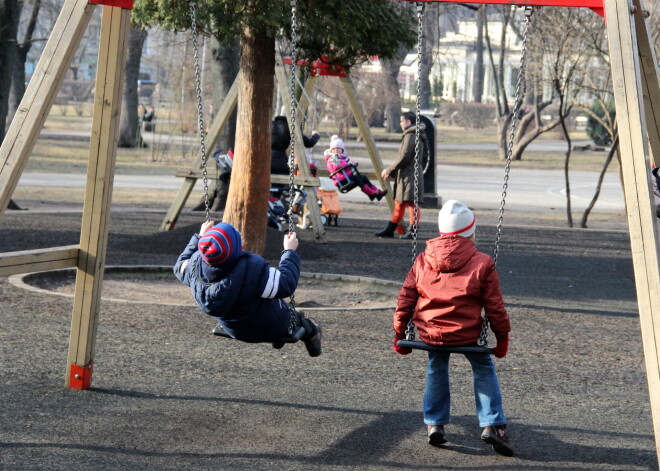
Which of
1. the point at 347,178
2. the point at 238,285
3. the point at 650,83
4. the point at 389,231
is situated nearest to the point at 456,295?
the point at 238,285

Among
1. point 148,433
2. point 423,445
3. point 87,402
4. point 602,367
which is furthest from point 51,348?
point 602,367

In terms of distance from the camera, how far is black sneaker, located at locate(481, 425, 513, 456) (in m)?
5.53

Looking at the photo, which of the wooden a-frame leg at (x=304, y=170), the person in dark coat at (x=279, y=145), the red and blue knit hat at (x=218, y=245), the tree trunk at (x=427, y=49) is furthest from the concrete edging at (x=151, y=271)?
the tree trunk at (x=427, y=49)

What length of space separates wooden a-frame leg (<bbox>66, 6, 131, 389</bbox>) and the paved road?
617 inches

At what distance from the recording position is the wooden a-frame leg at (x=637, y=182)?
5043mm

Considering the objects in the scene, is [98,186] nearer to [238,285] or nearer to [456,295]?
[238,285]

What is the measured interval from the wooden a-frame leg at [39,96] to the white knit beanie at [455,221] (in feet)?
7.28

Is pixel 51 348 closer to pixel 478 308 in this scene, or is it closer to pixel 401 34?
pixel 478 308

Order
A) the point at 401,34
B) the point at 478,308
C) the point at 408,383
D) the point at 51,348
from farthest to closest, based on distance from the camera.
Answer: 1. the point at 401,34
2. the point at 51,348
3. the point at 408,383
4. the point at 478,308

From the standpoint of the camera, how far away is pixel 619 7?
221 inches

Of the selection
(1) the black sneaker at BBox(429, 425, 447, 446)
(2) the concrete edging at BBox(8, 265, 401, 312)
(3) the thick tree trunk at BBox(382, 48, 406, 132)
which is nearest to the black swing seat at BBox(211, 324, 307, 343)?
(1) the black sneaker at BBox(429, 425, 447, 446)

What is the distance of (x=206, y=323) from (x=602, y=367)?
310cm

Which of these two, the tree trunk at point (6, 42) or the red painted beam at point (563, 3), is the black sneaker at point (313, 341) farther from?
the tree trunk at point (6, 42)

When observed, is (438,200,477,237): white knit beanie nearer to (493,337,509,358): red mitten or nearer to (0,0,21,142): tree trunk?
(493,337,509,358): red mitten
